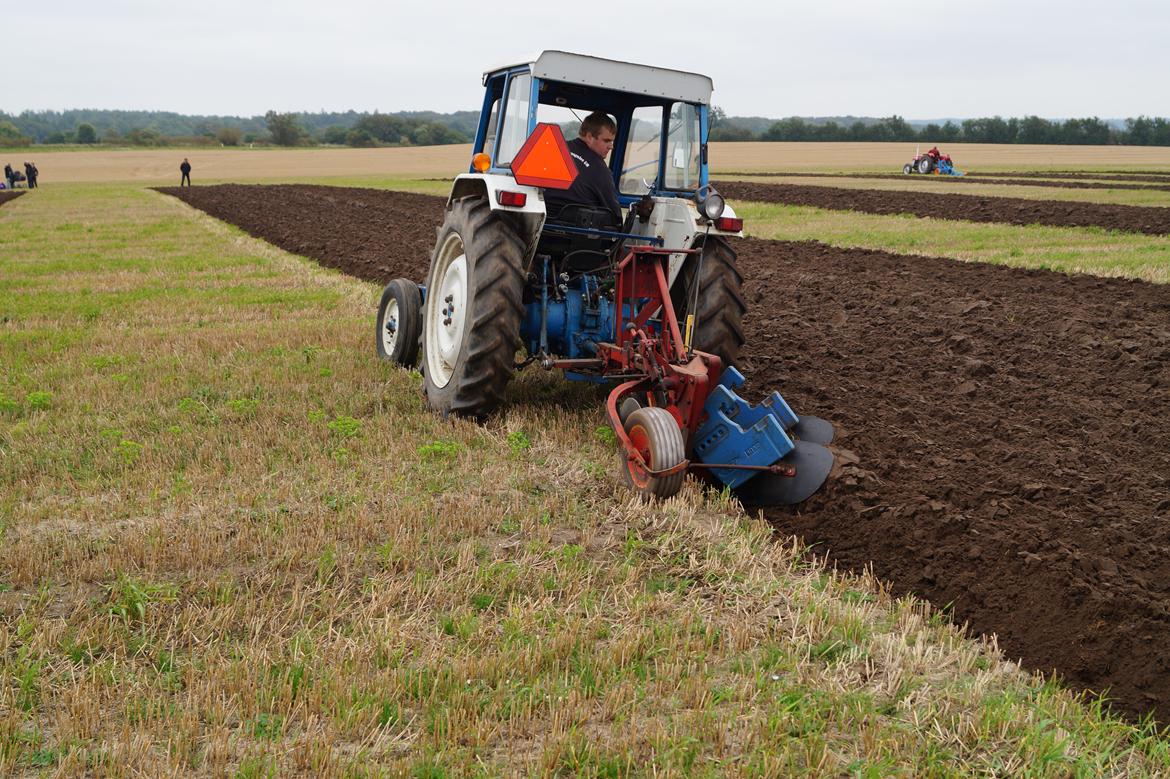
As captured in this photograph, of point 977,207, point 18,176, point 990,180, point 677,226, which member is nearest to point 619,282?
point 677,226

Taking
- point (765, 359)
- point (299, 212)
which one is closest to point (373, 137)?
point (299, 212)

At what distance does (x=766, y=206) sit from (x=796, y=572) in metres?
20.8

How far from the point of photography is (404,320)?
287 inches

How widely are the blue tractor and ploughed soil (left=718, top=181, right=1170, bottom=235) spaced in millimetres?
13060

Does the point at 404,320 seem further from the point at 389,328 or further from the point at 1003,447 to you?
the point at 1003,447

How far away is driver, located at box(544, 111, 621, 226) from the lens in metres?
5.98

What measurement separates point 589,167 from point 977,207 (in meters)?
16.9

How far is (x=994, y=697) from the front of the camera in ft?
10.2

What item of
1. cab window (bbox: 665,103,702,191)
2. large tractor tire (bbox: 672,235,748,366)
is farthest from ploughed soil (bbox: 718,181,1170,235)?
large tractor tire (bbox: 672,235,748,366)

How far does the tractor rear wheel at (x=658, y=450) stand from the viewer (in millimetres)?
4562

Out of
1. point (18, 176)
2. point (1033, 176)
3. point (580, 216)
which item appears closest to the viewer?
point (580, 216)

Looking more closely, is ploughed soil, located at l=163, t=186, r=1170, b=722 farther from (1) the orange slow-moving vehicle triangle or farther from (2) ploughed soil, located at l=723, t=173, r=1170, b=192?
(2) ploughed soil, located at l=723, t=173, r=1170, b=192

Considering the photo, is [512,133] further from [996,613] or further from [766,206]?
[766,206]

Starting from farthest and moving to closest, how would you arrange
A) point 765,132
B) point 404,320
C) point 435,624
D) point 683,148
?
point 765,132
point 404,320
point 683,148
point 435,624
